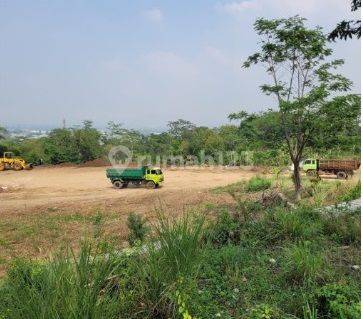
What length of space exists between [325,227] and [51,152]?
1166 inches

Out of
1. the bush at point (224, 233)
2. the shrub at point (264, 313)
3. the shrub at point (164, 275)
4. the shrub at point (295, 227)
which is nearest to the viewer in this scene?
the shrub at point (264, 313)

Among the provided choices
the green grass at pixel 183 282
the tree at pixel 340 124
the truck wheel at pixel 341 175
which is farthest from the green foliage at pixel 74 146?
the green grass at pixel 183 282

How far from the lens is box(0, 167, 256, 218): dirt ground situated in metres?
15.5

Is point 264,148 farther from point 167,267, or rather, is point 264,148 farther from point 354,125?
point 167,267

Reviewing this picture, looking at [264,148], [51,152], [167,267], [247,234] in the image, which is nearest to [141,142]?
[51,152]

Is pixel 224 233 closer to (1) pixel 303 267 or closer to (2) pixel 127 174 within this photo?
(1) pixel 303 267

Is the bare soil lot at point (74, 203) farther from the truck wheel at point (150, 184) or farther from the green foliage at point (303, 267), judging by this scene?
the green foliage at point (303, 267)

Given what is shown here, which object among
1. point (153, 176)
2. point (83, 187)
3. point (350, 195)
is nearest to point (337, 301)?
point (350, 195)

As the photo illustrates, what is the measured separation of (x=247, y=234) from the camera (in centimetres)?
611

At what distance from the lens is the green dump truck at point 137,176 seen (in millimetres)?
21000

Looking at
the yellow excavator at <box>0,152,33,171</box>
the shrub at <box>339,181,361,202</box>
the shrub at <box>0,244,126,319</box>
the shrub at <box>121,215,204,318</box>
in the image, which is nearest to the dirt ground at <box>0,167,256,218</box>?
the yellow excavator at <box>0,152,33,171</box>

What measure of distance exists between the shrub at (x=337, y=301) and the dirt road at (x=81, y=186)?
11895 mm

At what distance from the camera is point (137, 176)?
21219 millimetres

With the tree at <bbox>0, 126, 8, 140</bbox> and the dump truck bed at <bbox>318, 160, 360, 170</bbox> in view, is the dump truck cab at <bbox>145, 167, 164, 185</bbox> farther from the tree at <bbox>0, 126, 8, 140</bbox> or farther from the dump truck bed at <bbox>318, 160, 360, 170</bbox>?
the tree at <bbox>0, 126, 8, 140</bbox>
